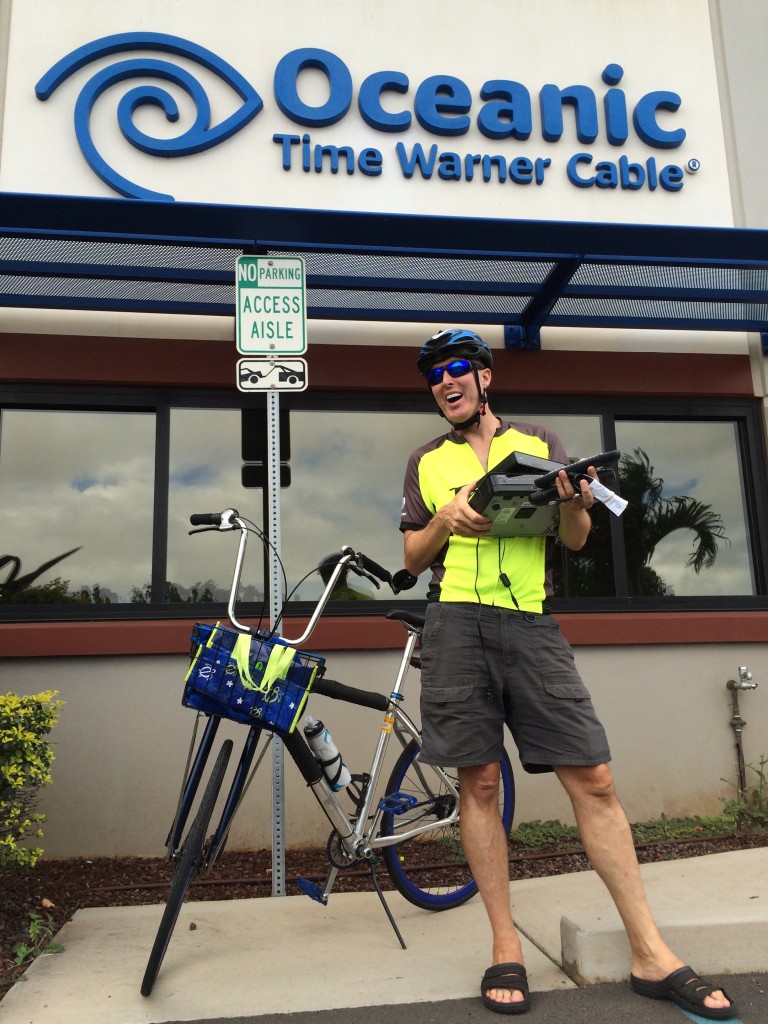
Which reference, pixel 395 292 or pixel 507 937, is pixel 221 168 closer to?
pixel 395 292

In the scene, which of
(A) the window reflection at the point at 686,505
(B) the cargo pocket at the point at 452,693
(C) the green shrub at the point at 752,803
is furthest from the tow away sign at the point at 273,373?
(C) the green shrub at the point at 752,803

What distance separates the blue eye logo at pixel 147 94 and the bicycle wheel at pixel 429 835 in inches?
142

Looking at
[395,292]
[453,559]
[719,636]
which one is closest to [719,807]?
[719,636]

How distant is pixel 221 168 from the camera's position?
4.97 m

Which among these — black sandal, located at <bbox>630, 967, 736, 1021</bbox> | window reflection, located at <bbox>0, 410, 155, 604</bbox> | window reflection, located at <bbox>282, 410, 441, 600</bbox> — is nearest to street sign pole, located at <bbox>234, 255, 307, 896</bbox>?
window reflection, located at <bbox>282, 410, 441, 600</bbox>

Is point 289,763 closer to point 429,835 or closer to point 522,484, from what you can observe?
point 429,835

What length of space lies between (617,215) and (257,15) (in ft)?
8.64

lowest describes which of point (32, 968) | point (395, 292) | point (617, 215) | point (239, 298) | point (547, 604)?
point (32, 968)

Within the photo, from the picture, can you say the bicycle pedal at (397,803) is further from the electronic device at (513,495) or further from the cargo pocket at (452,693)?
the electronic device at (513,495)

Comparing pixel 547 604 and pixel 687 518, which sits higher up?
pixel 687 518

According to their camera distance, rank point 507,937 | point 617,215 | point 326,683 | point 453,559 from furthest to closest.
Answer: point 617,215
point 326,683
point 453,559
point 507,937

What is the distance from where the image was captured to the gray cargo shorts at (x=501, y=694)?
8.34 ft

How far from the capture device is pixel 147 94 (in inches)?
194

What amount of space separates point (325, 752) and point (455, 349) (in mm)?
1557
